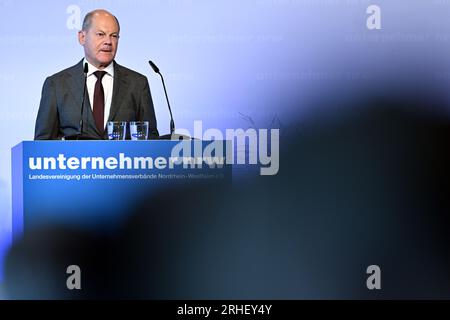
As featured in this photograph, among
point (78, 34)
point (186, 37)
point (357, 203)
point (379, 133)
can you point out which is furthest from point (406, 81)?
point (78, 34)

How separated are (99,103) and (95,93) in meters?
0.07

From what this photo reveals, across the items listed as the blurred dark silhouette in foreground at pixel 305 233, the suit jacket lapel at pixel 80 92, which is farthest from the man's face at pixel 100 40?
the blurred dark silhouette in foreground at pixel 305 233

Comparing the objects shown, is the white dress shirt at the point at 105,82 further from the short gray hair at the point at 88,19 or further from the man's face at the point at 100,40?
the short gray hair at the point at 88,19

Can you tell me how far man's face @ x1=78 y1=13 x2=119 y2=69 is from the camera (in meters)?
4.90

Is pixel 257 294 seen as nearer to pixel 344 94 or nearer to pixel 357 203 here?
pixel 357 203

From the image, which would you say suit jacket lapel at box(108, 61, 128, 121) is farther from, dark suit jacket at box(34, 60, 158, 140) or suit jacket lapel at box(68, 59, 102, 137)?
suit jacket lapel at box(68, 59, 102, 137)

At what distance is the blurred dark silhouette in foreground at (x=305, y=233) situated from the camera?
4562 millimetres

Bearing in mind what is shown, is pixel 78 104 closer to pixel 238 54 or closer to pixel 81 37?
pixel 81 37

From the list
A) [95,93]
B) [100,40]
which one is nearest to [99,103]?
[95,93]

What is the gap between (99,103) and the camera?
16.2 ft

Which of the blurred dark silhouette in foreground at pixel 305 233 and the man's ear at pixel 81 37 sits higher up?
the man's ear at pixel 81 37

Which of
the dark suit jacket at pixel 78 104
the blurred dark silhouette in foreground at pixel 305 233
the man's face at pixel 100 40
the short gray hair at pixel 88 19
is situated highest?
the short gray hair at pixel 88 19

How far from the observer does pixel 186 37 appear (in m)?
5.00
